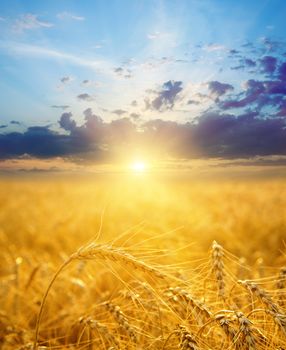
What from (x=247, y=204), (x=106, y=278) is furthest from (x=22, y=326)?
(x=247, y=204)

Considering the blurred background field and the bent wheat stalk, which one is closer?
the bent wheat stalk

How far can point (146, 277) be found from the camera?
2.92 metres

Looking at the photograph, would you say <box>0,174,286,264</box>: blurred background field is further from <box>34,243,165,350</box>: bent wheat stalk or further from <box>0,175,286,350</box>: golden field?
<box>34,243,165,350</box>: bent wheat stalk

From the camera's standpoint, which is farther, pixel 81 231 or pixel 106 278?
pixel 81 231

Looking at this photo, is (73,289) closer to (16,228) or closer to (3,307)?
(3,307)

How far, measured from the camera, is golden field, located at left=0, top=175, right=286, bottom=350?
1.51 metres

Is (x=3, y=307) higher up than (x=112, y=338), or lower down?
lower down

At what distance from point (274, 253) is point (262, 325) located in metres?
3.04

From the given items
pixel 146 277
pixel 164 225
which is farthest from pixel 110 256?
pixel 164 225

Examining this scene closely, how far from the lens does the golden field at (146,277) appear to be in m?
1.51

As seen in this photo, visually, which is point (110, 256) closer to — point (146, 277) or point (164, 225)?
point (146, 277)

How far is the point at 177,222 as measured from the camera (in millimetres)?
5777

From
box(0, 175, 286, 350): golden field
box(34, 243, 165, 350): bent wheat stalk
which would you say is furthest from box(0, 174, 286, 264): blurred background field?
box(34, 243, 165, 350): bent wheat stalk

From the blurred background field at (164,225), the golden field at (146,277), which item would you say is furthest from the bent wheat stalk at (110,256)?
the blurred background field at (164,225)
